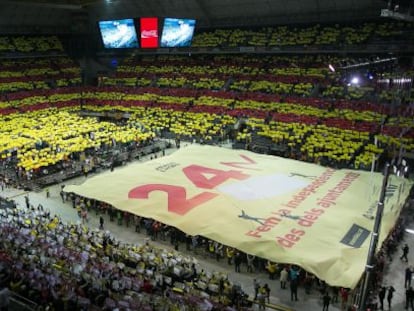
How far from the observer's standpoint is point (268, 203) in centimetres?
2388

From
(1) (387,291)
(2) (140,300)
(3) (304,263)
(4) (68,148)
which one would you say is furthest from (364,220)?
(4) (68,148)

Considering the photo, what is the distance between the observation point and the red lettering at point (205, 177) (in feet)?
89.4

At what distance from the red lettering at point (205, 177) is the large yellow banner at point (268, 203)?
0.22 feet

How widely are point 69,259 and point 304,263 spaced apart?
9811mm

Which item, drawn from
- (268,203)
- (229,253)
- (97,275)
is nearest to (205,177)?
(268,203)

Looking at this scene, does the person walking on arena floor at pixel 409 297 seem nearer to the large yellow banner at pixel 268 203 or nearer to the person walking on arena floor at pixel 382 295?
the person walking on arena floor at pixel 382 295

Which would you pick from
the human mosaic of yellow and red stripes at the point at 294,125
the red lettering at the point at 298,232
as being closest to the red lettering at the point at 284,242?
the red lettering at the point at 298,232

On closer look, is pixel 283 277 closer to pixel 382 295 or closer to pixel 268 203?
pixel 382 295

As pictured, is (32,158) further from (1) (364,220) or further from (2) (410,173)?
(2) (410,173)

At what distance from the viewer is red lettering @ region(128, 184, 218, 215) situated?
77.3 feet

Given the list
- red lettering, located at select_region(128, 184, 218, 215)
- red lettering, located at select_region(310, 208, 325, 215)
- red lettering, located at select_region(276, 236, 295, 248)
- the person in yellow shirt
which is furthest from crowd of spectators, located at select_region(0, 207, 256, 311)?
red lettering, located at select_region(310, 208, 325, 215)

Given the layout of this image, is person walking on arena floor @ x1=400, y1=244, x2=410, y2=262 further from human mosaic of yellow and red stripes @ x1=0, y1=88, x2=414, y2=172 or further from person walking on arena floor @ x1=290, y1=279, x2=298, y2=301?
human mosaic of yellow and red stripes @ x1=0, y1=88, x2=414, y2=172

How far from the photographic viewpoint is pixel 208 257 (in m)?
21.6

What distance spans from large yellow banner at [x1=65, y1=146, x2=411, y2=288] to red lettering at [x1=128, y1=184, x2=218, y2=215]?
58mm
